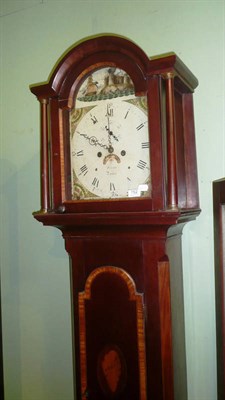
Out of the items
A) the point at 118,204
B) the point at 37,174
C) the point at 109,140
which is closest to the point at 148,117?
the point at 109,140

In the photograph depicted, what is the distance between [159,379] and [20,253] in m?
0.80

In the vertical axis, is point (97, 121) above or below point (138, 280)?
above

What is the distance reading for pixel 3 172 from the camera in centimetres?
157

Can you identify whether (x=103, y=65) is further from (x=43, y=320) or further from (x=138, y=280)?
(x=43, y=320)

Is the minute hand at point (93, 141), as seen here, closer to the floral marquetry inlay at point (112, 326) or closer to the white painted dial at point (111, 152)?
the white painted dial at point (111, 152)

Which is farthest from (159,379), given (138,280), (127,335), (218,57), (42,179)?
(218,57)

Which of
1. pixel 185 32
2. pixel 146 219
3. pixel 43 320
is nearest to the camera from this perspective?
pixel 146 219

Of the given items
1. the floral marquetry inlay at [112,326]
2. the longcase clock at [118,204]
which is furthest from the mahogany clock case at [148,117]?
the floral marquetry inlay at [112,326]

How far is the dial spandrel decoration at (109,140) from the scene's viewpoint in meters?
0.98

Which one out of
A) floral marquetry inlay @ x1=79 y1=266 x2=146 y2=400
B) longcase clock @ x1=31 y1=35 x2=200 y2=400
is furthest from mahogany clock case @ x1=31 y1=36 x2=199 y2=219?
floral marquetry inlay @ x1=79 y1=266 x2=146 y2=400

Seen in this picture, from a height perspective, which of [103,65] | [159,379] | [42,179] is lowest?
[159,379]

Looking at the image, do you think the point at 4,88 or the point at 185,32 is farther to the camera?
the point at 4,88

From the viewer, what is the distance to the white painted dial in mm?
983

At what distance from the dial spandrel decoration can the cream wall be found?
304 millimetres
